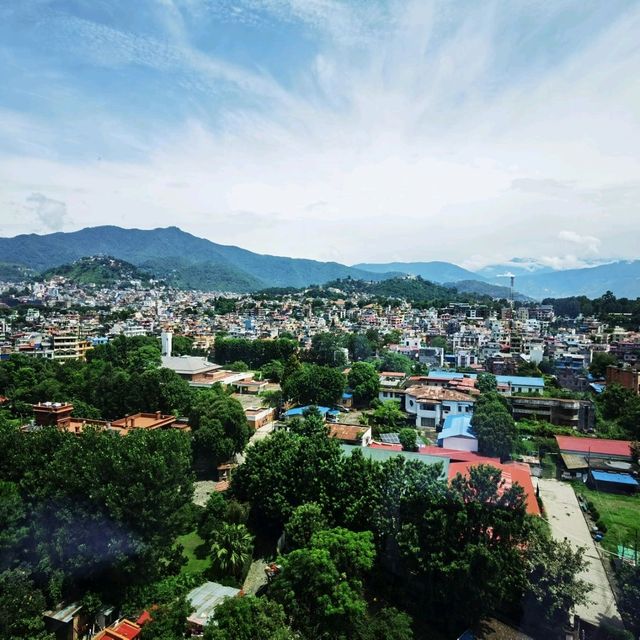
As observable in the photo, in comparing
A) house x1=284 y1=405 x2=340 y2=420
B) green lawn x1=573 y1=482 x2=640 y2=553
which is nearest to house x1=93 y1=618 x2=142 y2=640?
green lawn x1=573 y1=482 x2=640 y2=553

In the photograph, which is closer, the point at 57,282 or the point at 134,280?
the point at 57,282

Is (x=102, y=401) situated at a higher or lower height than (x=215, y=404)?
lower

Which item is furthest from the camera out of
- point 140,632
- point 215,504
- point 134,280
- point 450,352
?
point 134,280

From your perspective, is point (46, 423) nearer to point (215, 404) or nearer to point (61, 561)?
point (215, 404)

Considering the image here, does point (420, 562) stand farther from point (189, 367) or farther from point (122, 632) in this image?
point (189, 367)

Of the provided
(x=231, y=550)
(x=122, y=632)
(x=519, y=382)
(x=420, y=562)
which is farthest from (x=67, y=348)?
(x=420, y=562)

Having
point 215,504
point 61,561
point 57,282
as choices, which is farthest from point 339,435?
point 57,282
